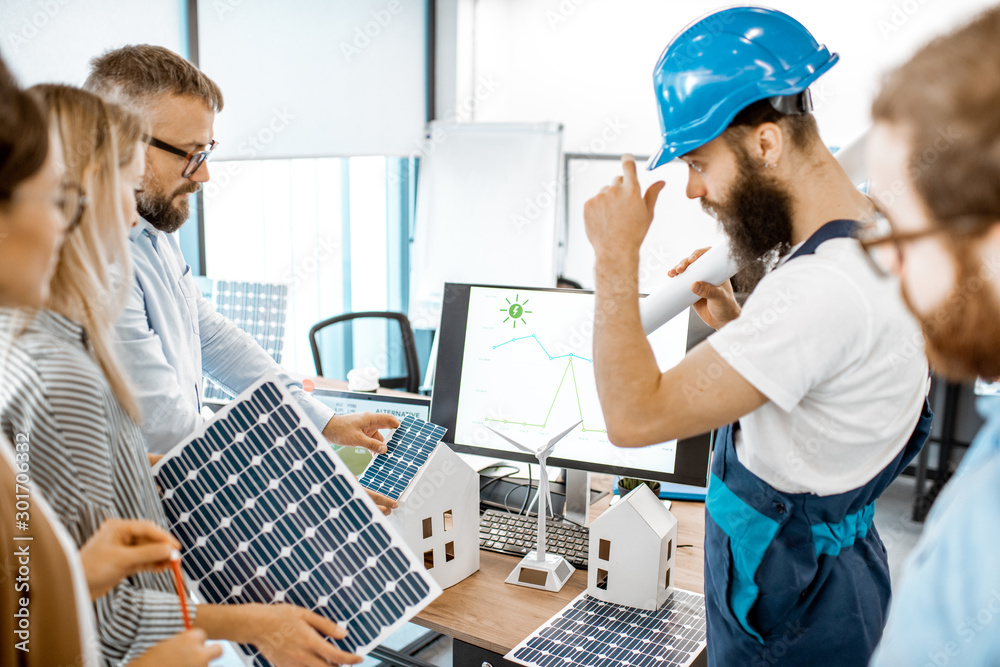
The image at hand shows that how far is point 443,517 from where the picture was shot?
141 cm

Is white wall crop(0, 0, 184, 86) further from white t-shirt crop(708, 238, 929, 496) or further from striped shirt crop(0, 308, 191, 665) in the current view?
white t-shirt crop(708, 238, 929, 496)

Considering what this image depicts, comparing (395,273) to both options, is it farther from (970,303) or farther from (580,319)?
(970,303)

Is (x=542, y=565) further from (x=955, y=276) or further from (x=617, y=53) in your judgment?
(x=617, y=53)

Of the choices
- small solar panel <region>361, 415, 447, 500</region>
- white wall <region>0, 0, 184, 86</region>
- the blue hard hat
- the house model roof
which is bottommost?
the house model roof

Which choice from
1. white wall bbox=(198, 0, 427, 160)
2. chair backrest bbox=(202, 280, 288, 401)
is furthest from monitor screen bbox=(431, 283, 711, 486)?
white wall bbox=(198, 0, 427, 160)

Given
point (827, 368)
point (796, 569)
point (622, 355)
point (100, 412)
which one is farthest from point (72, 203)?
point (796, 569)

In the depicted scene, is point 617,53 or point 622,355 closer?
point 622,355

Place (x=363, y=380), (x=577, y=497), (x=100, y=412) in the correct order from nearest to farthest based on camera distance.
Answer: (x=100, y=412)
(x=577, y=497)
(x=363, y=380)

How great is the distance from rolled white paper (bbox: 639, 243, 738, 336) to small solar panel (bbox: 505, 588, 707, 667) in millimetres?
528

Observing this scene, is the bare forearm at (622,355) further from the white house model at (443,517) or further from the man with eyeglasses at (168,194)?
the man with eyeglasses at (168,194)

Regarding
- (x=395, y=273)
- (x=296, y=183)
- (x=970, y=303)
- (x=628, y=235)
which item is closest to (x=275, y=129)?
(x=296, y=183)

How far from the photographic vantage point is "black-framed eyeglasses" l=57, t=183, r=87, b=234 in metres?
0.80

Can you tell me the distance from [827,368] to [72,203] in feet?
3.00

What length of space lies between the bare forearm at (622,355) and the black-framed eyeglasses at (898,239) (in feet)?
1.16
